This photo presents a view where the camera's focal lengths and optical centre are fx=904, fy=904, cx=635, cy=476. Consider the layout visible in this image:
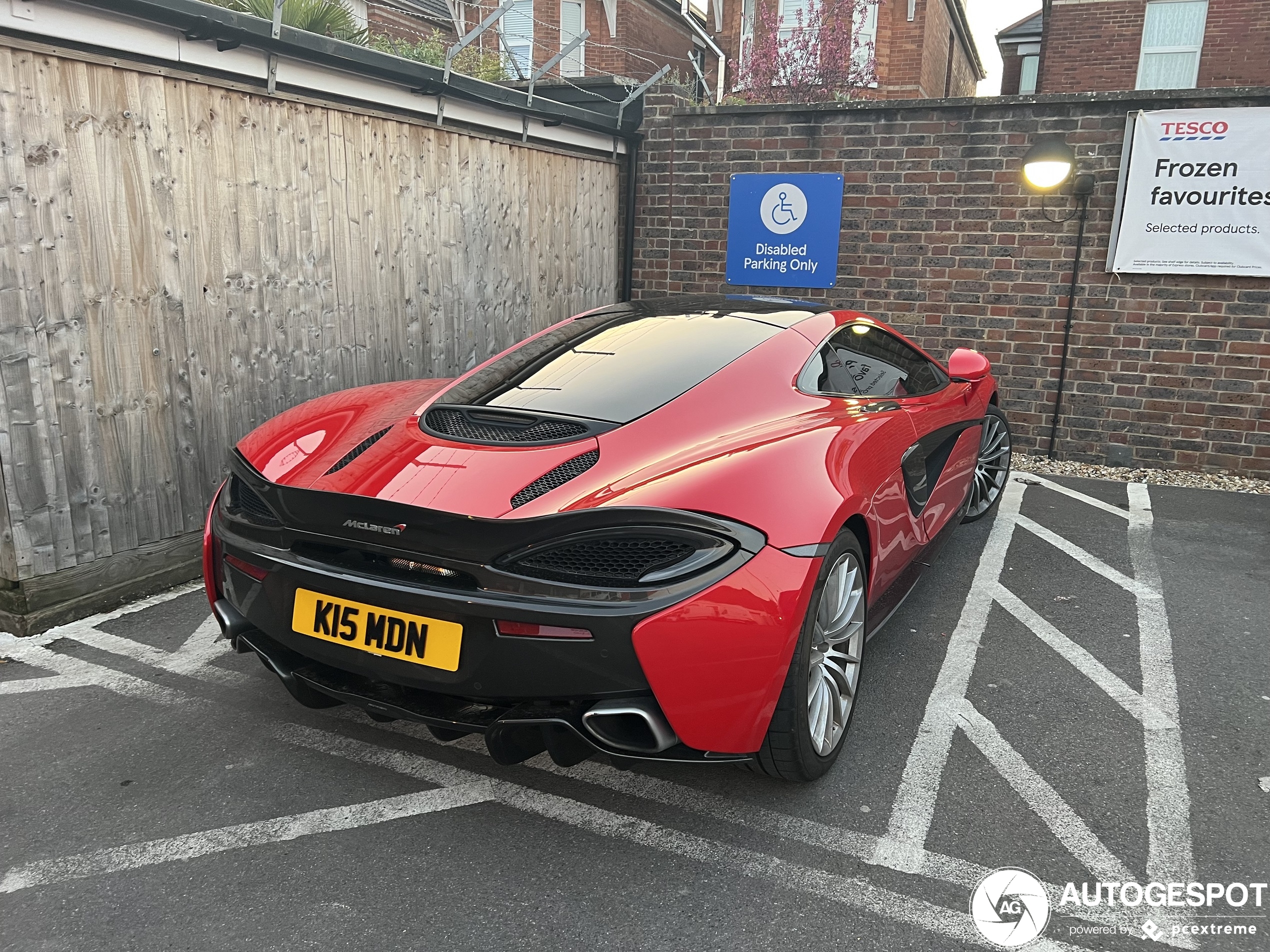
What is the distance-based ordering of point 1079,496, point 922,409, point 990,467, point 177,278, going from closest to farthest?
point 922,409, point 177,278, point 990,467, point 1079,496

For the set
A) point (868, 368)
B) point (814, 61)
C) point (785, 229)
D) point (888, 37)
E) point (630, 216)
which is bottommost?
point (868, 368)

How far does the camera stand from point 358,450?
2.63 metres

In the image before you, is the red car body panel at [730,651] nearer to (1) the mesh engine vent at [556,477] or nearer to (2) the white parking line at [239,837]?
(1) the mesh engine vent at [556,477]

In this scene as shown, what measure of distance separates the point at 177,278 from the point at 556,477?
275cm

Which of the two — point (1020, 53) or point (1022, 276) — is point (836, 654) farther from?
point (1020, 53)

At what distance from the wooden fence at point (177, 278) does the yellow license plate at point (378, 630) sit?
202 centimetres

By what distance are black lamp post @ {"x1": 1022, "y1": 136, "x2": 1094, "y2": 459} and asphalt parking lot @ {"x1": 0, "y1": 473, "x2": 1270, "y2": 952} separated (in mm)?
4142

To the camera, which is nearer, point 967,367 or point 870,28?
point 967,367

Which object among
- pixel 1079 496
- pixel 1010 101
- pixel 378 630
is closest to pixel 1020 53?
pixel 1010 101

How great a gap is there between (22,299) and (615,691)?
296 cm

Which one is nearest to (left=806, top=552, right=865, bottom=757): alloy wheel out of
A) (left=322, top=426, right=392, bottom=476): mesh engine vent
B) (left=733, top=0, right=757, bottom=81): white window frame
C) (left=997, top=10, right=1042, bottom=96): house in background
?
(left=322, top=426, right=392, bottom=476): mesh engine vent

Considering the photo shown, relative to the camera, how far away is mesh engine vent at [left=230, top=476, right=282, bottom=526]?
2514 millimetres

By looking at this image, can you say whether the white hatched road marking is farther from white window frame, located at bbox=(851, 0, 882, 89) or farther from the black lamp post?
white window frame, located at bbox=(851, 0, 882, 89)

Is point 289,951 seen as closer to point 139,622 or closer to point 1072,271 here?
point 139,622
